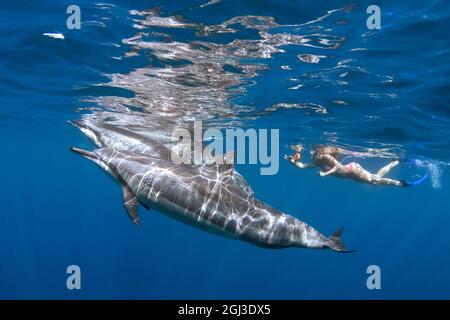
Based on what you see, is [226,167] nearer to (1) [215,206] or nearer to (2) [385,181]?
(1) [215,206]

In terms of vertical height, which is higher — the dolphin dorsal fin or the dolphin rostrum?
the dolphin dorsal fin

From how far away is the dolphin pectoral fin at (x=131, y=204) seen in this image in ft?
24.6

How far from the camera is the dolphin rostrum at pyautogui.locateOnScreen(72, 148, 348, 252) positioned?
724 centimetres

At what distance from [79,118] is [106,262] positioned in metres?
37.6

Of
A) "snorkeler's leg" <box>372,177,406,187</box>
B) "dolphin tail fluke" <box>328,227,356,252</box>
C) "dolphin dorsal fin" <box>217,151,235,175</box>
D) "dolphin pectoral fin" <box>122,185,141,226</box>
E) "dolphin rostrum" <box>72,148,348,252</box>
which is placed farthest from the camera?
"snorkeler's leg" <box>372,177,406,187</box>

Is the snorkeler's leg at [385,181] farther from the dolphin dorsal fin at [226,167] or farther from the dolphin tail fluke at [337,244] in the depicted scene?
the dolphin dorsal fin at [226,167]

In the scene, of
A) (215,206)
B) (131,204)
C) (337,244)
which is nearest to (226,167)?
(215,206)

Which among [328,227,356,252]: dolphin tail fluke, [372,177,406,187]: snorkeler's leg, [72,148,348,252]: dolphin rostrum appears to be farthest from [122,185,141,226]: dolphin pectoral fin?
[372,177,406,187]: snorkeler's leg

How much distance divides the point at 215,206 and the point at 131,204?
1662mm

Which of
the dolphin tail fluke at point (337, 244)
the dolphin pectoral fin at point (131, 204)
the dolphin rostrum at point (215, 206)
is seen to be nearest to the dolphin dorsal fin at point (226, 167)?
the dolphin rostrum at point (215, 206)

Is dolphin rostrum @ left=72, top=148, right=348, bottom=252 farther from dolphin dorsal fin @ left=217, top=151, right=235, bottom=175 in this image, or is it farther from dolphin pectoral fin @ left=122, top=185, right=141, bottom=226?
dolphin dorsal fin @ left=217, top=151, right=235, bottom=175

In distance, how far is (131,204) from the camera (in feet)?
25.1
